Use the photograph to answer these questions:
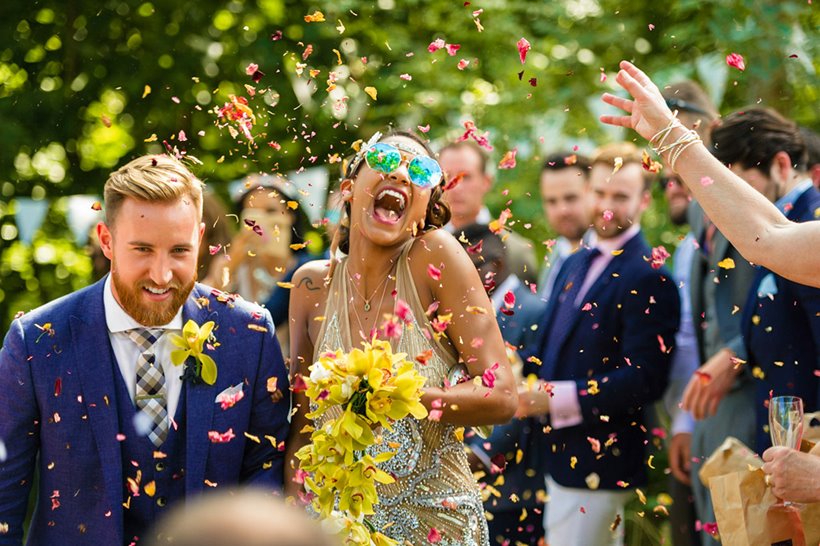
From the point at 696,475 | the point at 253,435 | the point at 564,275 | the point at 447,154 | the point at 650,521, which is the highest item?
the point at 447,154

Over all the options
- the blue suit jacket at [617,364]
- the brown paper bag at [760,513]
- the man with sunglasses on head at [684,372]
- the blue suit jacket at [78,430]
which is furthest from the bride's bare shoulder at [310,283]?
the man with sunglasses on head at [684,372]

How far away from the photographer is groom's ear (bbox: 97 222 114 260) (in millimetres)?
4375

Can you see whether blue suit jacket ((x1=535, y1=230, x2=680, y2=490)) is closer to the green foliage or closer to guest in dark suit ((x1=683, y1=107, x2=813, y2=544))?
guest in dark suit ((x1=683, y1=107, x2=813, y2=544))

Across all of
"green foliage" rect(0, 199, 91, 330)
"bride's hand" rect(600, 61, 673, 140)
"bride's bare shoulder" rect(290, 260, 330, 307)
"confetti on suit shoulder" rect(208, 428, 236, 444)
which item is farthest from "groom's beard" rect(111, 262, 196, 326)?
"green foliage" rect(0, 199, 91, 330)

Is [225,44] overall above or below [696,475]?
above

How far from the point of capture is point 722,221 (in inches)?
155

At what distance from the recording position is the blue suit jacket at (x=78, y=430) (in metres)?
4.18

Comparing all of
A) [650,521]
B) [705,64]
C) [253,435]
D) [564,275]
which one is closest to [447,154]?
[564,275]

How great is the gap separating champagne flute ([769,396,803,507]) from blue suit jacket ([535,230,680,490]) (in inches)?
80.5

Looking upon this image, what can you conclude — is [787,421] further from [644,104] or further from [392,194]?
[392,194]

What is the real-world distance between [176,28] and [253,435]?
5.92m

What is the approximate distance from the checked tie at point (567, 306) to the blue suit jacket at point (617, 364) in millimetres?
32

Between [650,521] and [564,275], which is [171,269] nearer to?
[564,275]

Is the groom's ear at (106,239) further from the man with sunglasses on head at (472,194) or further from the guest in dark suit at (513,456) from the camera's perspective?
the man with sunglasses on head at (472,194)
